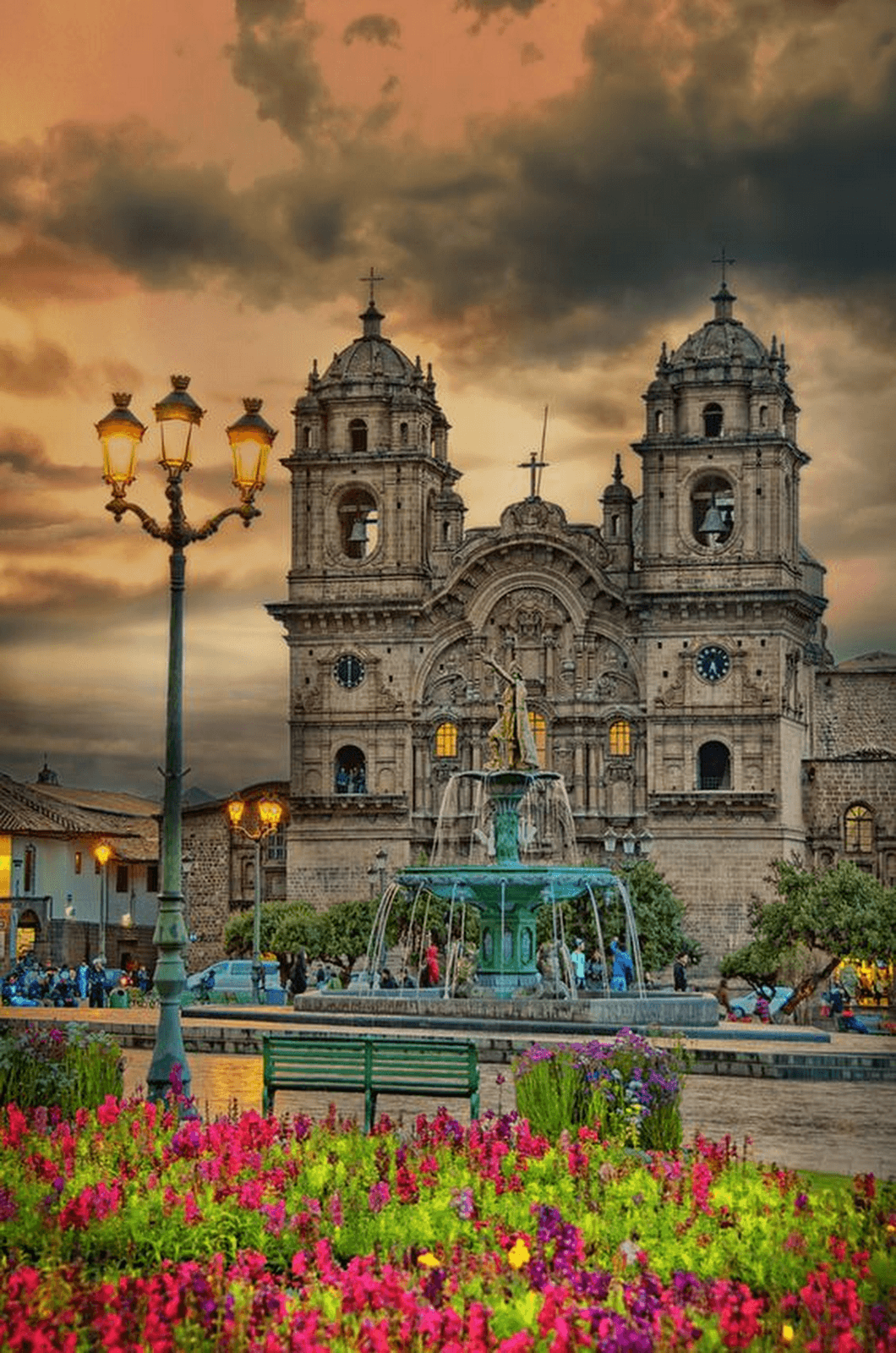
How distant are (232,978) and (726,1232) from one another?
44426 millimetres

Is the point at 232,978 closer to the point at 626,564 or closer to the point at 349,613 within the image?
the point at 349,613

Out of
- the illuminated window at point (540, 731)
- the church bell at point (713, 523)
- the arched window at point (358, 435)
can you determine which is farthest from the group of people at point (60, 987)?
the church bell at point (713, 523)

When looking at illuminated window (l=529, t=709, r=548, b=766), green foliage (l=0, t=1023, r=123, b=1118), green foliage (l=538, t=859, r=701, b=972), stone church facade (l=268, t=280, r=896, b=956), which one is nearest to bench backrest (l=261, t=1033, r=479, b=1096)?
green foliage (l=0, t=1023, r=123, b=1118)

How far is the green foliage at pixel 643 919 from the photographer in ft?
172

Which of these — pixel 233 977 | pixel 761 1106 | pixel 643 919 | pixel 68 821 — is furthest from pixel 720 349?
pixel 761 1106

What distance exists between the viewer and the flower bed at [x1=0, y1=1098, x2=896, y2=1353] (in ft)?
29.1

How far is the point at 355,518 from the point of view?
213ft

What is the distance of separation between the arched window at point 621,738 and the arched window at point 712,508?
5315mm

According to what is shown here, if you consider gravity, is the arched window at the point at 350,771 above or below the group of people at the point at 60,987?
above

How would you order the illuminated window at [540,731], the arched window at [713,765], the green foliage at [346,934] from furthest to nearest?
the illuminated window at [540,731]
the arched window at [713,765]
the green foliage at [346,934]

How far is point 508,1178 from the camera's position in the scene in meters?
12.7

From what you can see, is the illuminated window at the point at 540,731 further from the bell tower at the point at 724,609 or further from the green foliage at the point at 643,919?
the green foliage at the point at 643,919

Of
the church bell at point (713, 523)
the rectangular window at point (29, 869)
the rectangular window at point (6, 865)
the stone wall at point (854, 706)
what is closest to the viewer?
the church bell at point (713, 523)

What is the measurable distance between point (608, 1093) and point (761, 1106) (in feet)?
19.1
